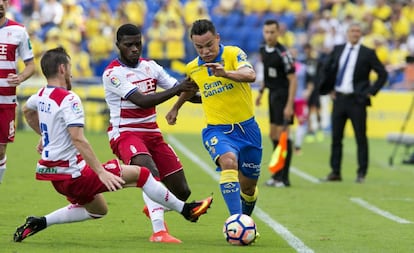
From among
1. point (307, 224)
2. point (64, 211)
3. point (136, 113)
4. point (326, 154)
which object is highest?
point (136, 113)

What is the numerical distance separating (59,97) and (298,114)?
48.1 feet

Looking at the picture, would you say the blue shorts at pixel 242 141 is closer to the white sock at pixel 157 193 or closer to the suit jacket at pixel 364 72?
the white sock at pixel 157 193

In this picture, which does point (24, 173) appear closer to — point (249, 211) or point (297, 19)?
point (249, 211)

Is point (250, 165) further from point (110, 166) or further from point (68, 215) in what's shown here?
point (68, 215)

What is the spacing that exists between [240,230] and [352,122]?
821cm

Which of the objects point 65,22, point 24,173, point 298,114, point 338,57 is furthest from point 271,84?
point 65,22

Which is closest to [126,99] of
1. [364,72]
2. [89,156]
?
[89,156]

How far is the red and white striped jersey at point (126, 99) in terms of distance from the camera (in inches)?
388

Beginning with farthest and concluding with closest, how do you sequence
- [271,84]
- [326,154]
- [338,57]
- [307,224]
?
[326,154]
[338,57]
[271,84]
[307,224]

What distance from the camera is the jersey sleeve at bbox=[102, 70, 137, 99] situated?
9.72 metres

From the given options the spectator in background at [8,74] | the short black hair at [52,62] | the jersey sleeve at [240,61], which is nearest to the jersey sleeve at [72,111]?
the short black hair at [52,62]

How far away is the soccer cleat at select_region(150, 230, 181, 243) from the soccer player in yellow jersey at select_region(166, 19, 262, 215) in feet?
2.52

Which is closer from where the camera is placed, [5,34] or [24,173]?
[5,34]

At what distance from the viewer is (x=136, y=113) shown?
9992mm
